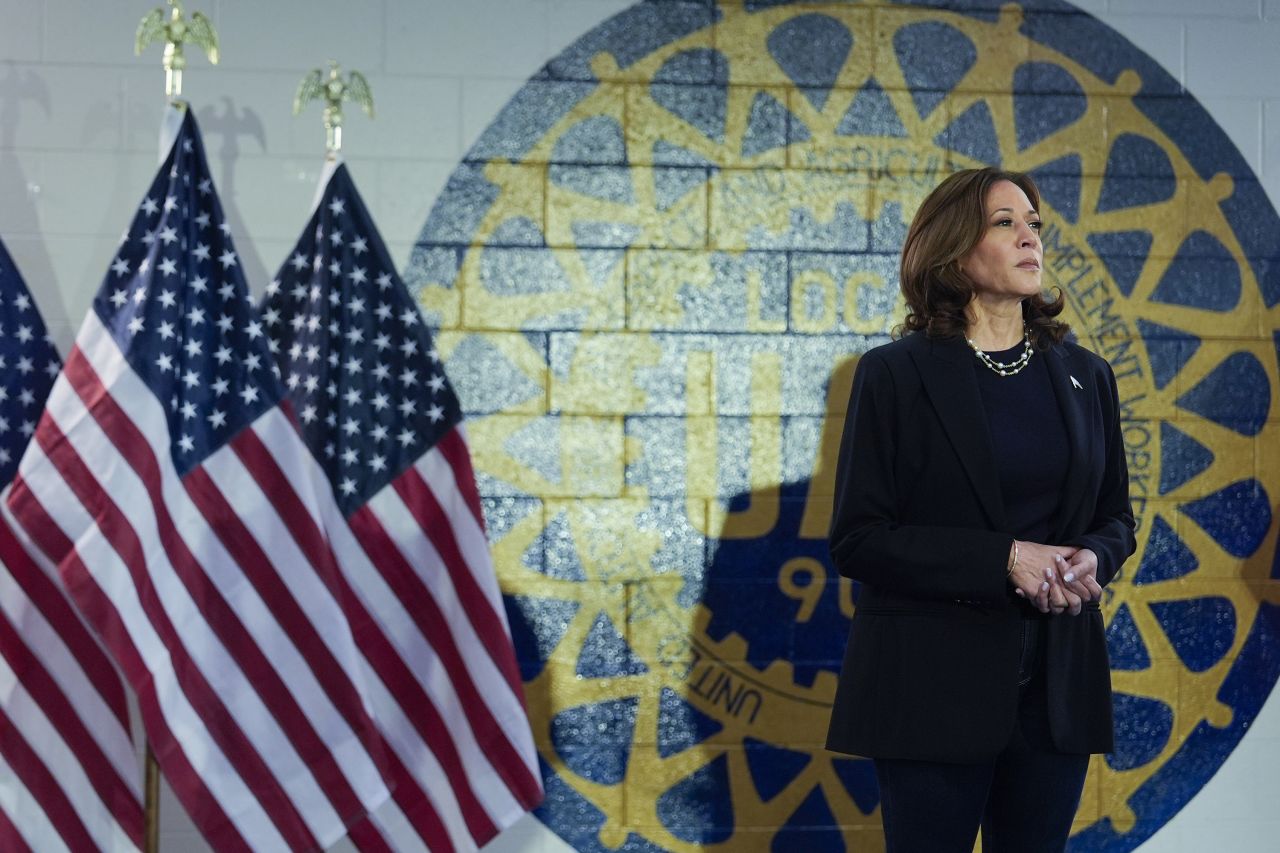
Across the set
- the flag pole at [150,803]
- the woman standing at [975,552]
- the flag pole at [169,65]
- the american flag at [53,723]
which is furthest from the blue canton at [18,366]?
the woman standing at [975,552]

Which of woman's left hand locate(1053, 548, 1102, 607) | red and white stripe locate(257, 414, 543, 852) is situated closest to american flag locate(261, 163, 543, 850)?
red and white stripe locate(257, 414, 543, 852)

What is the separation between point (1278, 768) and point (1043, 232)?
1.26 m

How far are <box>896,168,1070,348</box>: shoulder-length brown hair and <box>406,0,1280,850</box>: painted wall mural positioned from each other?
105 cm

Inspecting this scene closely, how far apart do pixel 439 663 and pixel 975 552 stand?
1171 millimetres

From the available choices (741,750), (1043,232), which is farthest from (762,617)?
(1043,232)

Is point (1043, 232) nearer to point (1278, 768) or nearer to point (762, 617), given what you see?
point (762, 617)

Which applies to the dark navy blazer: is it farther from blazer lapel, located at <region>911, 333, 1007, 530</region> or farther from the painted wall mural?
the painted wall mural

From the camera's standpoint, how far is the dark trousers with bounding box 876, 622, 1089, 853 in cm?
186

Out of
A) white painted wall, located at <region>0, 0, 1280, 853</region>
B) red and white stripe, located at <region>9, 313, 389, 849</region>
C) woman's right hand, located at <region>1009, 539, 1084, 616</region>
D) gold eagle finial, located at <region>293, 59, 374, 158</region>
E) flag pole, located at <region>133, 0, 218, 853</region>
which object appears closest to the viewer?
woman's right hand, located at <region>1009, 539, 1084, 616</region>

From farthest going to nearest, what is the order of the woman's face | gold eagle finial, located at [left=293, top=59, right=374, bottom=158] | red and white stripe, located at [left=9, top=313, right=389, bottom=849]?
gold eagle finial, located at [left=293, top=59, right=374, bottom=158]
red and white stripe, located at [left=9, top=313, right=389, bottom=849]
the woman's face

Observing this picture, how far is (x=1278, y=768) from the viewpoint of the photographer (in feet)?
10.4

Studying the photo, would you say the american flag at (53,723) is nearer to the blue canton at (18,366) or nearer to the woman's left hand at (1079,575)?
the blue canton at (18,366)

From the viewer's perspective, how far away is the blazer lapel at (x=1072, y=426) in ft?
6.31

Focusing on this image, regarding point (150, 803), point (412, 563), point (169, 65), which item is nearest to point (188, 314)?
point (169, 65)
